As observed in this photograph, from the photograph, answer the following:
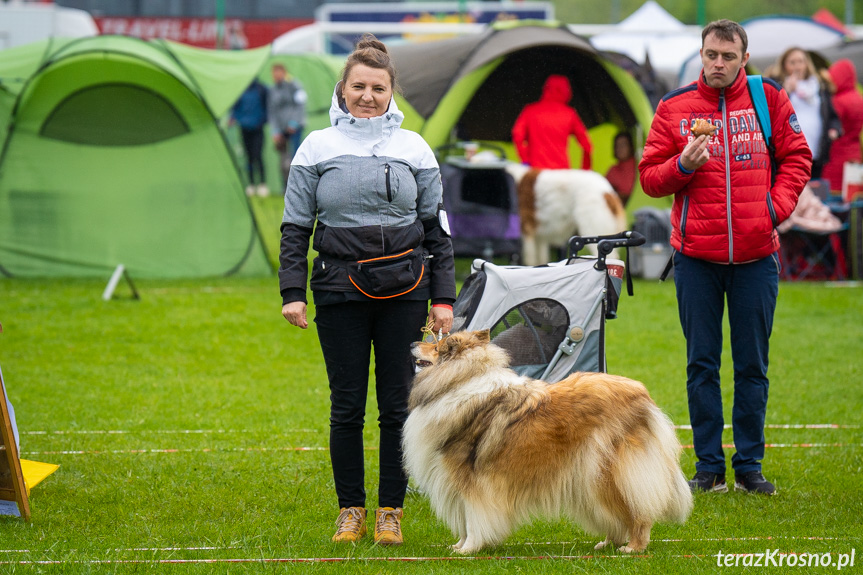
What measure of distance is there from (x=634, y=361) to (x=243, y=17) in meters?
19.9

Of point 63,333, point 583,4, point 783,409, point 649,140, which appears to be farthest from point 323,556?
point 583,4

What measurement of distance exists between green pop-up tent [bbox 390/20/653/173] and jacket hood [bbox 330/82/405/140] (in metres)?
6.97

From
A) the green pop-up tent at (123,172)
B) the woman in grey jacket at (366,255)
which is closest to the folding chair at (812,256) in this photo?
the green pop-up tent at (123,172)

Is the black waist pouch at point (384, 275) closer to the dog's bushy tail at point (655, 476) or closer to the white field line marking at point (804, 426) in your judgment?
the dog's bushy tail at point (655, 476)

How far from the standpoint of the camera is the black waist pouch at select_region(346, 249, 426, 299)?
133 inches

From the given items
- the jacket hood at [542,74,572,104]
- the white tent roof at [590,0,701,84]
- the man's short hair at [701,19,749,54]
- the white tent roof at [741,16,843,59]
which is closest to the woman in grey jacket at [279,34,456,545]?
the man's short hair at [701,19,749,54]

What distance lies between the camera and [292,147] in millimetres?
12180

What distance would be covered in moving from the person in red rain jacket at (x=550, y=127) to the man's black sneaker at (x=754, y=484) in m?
6.60

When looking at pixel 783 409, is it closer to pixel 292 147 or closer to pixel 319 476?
pixel 319 476

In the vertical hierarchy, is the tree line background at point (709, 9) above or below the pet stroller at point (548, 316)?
above

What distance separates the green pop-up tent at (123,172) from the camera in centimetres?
1031

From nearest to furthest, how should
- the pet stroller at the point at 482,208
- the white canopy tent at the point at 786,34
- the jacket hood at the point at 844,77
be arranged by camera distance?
the pet stroller at the point at 482,208
the jacket hood at the point at 844,77
the white canopy tent at the point at 786,34

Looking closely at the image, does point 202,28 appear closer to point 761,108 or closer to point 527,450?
point 761,108
